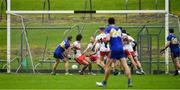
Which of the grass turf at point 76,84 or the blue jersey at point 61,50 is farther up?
the blue jersey at point 61,50

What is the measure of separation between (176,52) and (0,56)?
49.1ft

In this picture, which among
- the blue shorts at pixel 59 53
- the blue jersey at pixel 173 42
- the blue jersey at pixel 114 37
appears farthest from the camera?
the blue shorts at pixel 59 53

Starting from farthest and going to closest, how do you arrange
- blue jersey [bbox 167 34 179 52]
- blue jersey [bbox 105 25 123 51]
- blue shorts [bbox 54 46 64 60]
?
blue shorts [bbox 54 46 64 60], blue jersey [bbox 167 34 179 52], blue jersey [bbox 105 25 123 51]

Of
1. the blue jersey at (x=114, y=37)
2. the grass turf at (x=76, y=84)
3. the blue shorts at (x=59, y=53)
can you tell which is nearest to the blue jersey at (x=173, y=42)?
the grass turf at (x=76, y=84)

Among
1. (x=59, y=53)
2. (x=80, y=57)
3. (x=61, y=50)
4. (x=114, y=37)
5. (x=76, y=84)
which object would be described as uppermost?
(x=114, y=37)

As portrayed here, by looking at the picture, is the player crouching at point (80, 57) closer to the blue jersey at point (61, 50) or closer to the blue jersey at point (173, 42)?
the blue jersey at point (61, 50)

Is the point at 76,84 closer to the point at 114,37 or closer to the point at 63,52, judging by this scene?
the point at 114,37

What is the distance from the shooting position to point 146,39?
3506 centimetres

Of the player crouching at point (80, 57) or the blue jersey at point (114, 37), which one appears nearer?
the blue jersey at point (114, 37)

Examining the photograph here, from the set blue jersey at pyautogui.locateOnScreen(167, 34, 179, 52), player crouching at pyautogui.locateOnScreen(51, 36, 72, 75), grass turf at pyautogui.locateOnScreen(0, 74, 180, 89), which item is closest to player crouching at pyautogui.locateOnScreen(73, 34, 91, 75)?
player crouching at pyautogui.locateOnScreen(51, 36, 72, 75)

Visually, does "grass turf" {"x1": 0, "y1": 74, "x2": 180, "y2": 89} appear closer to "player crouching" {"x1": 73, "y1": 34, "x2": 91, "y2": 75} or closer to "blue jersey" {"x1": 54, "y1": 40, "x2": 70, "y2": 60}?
"blue jersey" {"x1": 54, "y1": 40, "x2": 70, "y2": 60}

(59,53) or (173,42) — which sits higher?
(173,42)

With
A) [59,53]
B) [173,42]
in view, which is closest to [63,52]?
[59,53]

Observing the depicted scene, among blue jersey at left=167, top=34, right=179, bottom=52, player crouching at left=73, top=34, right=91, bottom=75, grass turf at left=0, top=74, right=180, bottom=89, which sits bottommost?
grass turf at left=0, top=74, right=180, bottom=89
